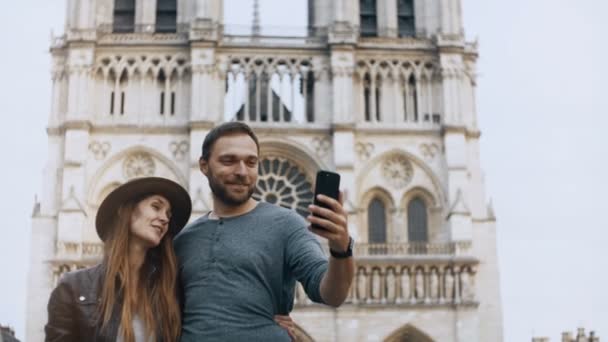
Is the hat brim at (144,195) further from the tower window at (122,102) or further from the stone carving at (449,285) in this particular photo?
the tower window at (122,102)

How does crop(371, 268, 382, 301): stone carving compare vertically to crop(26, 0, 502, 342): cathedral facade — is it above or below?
below

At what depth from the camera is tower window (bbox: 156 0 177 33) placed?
29.7 meters

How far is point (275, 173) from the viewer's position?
28156mm

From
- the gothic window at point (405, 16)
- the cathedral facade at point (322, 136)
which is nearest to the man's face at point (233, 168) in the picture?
the cathedral facade at point (322, 136)

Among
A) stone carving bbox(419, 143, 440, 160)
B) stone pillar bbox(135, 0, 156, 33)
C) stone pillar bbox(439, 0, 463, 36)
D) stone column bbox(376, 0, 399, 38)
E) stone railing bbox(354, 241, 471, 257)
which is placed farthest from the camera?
stone column bbox(376, 0, 399, 38)

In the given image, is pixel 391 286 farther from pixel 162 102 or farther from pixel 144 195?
pixel 144 195

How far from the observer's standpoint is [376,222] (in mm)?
27844

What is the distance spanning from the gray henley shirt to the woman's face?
0.14m

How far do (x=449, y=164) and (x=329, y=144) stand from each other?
142 inches

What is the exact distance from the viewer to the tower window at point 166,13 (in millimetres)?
29734

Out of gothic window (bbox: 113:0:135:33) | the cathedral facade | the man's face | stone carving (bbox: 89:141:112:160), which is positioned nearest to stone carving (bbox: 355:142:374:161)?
the cathedral facade

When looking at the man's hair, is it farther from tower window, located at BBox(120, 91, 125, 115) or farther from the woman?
tower window, located at BBox(120, 91, 125, 115)

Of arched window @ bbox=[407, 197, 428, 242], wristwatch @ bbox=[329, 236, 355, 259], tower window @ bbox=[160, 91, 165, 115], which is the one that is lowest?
wristwatch @ bbox=[329, 236, 355, 259]

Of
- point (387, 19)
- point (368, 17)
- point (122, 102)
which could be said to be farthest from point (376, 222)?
point (122, 102)
